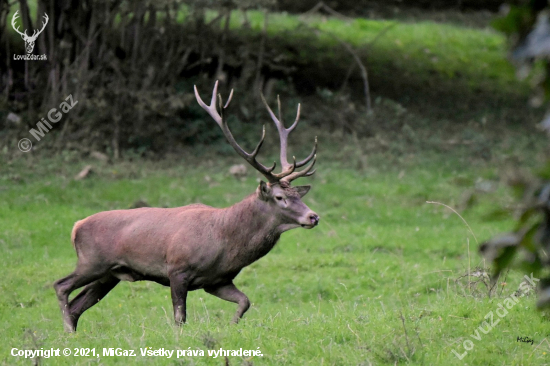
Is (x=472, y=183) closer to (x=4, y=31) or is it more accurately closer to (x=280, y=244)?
(x=280, y=244)

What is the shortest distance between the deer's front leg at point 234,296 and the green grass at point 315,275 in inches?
10.1

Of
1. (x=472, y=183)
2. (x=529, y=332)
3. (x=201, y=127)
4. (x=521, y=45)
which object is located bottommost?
(x=201, y=127)

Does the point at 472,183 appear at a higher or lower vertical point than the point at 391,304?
higher

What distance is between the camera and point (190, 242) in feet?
25.9

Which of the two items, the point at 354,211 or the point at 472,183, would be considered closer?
the point at 472,183

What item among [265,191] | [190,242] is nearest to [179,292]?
[190,242]

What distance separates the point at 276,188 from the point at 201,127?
34.7ft

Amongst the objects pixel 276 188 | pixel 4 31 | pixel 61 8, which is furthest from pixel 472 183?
pixel 4 31

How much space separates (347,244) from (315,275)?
1.73 m

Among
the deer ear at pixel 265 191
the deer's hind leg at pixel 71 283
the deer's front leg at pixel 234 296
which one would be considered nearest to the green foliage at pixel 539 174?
the deer's front leg at pixel 234 296

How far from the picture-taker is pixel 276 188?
317 inches

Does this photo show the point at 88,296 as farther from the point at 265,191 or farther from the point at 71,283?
the point at 265,191

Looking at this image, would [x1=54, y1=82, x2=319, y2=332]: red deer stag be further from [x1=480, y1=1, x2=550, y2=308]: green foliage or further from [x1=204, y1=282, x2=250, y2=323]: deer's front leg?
[x1=480, y1=1, x2=550, y2=308]: green foliage

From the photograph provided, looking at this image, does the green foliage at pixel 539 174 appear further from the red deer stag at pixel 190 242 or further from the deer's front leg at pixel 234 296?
the deer's front leg at pixel 234 296
